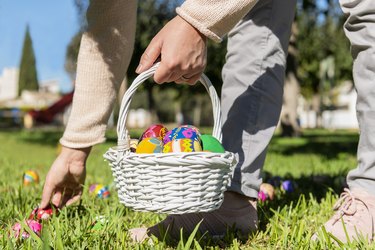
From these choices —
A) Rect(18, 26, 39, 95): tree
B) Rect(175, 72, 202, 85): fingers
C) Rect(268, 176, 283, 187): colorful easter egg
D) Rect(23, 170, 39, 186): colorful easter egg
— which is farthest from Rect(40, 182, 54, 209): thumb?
Rect(18, 26, 39, 95): tree

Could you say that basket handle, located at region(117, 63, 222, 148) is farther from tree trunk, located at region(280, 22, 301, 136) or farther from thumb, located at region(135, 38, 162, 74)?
tree trunk, located at region(280, 22, 301, 136)

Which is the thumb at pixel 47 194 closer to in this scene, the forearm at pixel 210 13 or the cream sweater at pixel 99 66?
the cream sweater at pixel 99 66

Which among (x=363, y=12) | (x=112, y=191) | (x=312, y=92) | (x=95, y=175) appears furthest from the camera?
(x=312, y=92)

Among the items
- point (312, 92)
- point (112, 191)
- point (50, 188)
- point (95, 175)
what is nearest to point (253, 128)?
point (50, 188)

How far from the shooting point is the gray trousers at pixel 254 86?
6.79 ft

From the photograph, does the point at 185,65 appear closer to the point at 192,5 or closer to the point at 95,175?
the point at 192,5

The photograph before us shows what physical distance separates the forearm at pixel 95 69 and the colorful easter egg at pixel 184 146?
573 millimetres

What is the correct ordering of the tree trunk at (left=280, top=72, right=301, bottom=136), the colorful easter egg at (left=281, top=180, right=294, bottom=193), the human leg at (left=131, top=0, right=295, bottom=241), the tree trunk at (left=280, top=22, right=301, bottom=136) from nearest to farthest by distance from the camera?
the human leg at (left=131, top=0, right=295, bottom=241) → the colorful easter egg at (left=281, top=180, right=294, bottom=193) → the tree trunk at (left=280, top=22, right=301, bottom=136) → the tree trunk at (left=280, top=72, right=301, bottom=136)

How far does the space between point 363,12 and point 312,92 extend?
3331 cm

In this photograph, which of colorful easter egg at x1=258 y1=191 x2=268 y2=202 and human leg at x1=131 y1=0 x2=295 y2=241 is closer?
human leg at x1=131 y1=0 x2=295 y2=241

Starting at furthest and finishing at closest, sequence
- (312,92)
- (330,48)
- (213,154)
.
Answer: (312,92) < (330,48) < (213,154)

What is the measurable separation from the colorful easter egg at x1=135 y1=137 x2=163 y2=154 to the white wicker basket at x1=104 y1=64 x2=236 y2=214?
0.32 feet

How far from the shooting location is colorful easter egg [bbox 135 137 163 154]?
1.71 meters

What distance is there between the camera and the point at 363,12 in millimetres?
1903
